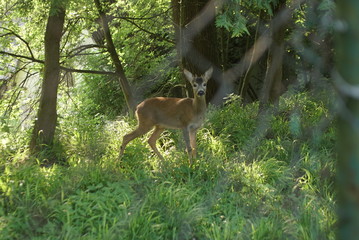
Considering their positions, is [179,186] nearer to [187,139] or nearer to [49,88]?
[187,139]

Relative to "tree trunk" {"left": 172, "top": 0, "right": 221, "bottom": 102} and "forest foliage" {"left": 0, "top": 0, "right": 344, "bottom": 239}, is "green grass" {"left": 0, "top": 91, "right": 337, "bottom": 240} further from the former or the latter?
"tree trunk" {"left": 172, "top": 0, "right": 221, "bottom": 102}

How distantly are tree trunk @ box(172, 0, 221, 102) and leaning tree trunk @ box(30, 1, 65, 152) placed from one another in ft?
8.65

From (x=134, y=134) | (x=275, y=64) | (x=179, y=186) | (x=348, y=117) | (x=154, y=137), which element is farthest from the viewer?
(x=275, y=64)

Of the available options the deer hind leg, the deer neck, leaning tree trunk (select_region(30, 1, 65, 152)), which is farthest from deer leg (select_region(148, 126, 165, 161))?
leaning tree trunk (select_region(30, 1, 65, 152))

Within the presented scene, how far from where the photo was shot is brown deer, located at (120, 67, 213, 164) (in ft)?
22.9

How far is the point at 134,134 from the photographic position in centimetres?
693

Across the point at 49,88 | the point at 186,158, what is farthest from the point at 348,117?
the point at 49,88

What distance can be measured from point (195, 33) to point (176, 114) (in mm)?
2539

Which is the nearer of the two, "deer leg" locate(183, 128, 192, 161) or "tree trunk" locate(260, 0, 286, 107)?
"deer leg" locate(183, 128, 192, 161)

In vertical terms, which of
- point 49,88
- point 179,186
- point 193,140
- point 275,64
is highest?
point 49,88

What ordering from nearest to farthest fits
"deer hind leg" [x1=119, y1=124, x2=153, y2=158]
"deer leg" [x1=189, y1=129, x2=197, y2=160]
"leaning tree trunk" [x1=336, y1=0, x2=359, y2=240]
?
"leaning tree trunk" [x1=336, y1=0, x2=359, y2=240]
"deer leg" [x1=189, y1=129, x2=197, y2=160]
"deer hind leg" [x1=119, y1=124, x2=153, y2=158]

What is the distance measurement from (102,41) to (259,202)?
9.07 metres

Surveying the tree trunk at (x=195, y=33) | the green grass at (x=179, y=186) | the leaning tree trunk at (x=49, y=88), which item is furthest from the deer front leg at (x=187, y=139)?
the tree trunk at (x=195, y=33)

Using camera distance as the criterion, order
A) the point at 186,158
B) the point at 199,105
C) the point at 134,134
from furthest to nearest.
Result: the point at 199,105
the point at 134,134
the point at 186,158
